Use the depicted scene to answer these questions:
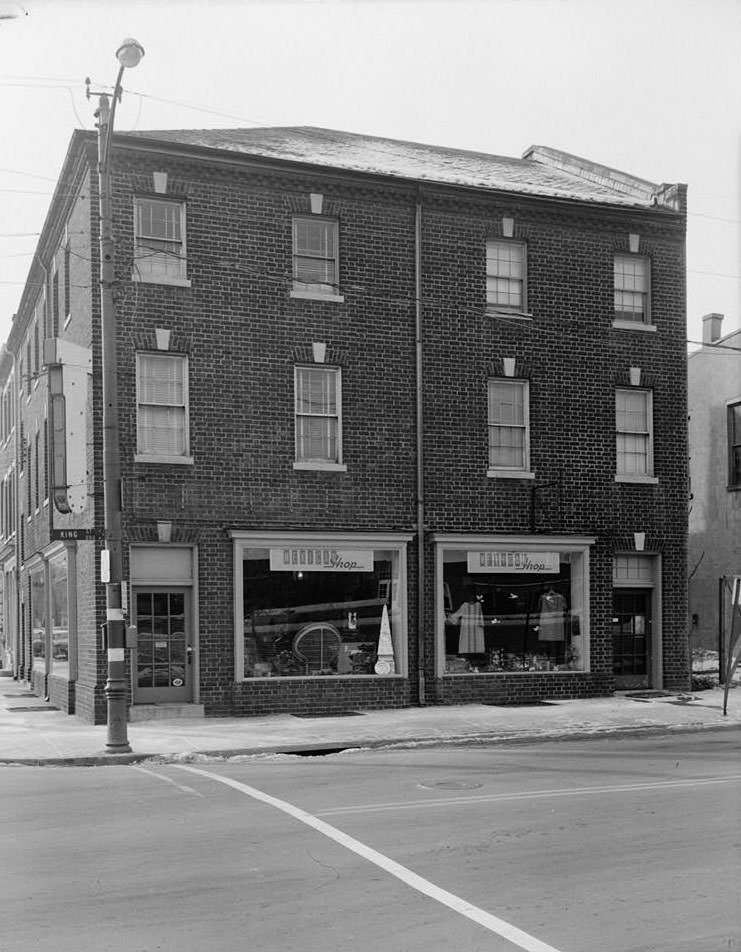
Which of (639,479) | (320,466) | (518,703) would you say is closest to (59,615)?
(320,466)

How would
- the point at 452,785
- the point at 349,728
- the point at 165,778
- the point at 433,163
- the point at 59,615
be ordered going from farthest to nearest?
the point at 433,163
the point at 59,615
the point at 349,728
the point at 165,778
the point at 452,785

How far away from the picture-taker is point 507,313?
22531mm

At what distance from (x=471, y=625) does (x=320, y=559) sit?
329 cm

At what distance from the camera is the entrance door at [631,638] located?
77.3 ft

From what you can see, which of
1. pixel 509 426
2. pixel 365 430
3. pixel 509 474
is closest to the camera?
pixel 365 430

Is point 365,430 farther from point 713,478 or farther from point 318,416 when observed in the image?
point 713,478

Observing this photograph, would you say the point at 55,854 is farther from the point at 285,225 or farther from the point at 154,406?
the point at 285,225

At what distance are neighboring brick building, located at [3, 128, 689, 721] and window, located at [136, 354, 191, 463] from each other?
0.04 metres

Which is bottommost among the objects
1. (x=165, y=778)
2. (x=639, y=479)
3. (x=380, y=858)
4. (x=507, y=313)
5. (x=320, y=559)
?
(x=165, y=778)

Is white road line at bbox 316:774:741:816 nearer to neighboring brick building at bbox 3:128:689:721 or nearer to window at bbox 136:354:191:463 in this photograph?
neighboring brick building at bbox 3:128:689:721

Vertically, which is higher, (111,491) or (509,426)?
(509,426)

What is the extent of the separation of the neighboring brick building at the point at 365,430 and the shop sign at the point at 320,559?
0.05 meters

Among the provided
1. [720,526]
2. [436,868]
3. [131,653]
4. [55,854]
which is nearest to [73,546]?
[131,653]

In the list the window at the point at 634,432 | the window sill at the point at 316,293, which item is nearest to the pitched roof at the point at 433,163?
the window sill at the point at 316,293
